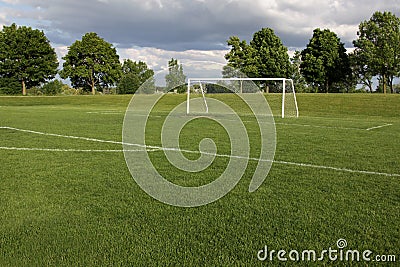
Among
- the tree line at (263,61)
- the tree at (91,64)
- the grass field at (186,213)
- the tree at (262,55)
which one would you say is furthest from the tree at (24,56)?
the grass field at (186,213)

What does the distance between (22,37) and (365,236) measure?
63857mm

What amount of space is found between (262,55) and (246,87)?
2542 centimetres

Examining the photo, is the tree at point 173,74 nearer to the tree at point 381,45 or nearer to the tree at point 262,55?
the tree at point 262,55

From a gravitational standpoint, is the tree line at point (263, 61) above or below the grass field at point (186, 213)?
above

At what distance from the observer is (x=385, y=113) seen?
2473 cm

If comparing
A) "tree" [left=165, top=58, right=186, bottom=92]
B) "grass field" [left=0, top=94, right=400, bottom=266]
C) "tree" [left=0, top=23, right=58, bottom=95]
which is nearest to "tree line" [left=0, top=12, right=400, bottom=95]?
"tree" [left=0, top=23, right=58, bottom=95]

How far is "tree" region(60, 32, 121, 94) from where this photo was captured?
6149 cm

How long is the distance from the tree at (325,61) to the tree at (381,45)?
2.19m

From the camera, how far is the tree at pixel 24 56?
57406mm

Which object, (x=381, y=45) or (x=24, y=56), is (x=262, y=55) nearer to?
(x=381, y=45)

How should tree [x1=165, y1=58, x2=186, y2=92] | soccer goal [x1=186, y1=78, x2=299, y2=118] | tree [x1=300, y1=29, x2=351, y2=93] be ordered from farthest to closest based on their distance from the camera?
tree [x1=300, y1=29, x2=351, y2=93] → soccer goal [x1=186, y1=78, x2=299, y2=118] → tree [x1=165, y1=58, x2=186, y2=92]

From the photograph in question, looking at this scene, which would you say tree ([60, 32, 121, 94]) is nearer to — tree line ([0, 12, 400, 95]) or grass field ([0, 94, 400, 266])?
tree line ([0, 12, 400, 95])

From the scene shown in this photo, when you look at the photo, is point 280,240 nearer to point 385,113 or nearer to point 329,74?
point 385,113

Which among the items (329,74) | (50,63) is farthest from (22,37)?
(329,74)
